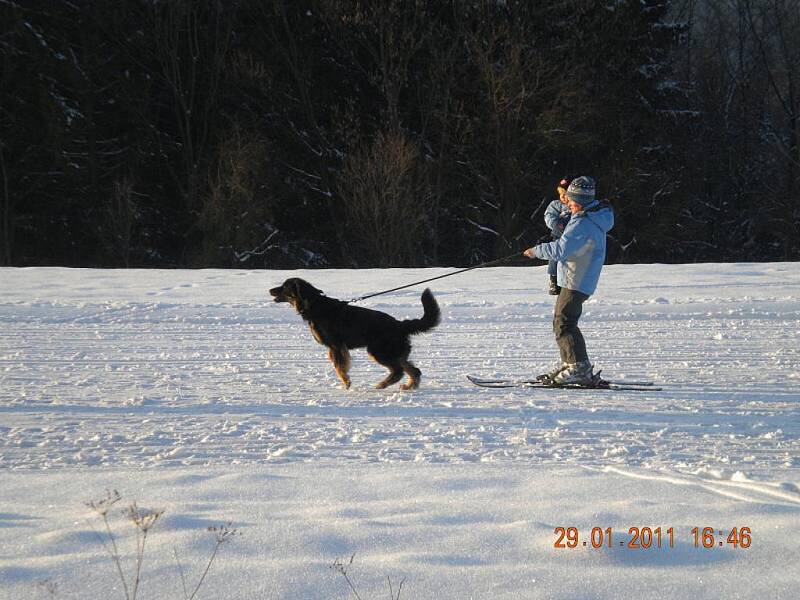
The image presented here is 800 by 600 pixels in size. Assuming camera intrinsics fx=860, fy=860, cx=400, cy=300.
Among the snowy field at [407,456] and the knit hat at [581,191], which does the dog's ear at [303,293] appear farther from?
the knit hat at [581,191]

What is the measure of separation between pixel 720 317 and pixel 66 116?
24.8 metres

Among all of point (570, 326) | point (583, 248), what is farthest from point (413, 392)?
point (583, 248)

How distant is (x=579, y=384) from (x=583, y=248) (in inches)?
45.8

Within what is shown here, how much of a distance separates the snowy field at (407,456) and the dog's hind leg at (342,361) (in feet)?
0.54

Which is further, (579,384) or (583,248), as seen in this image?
(579,384)

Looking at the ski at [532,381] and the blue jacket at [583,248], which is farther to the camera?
the ski at [532,381]

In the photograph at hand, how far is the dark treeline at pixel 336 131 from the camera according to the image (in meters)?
27.4

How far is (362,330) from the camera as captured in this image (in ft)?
25.5

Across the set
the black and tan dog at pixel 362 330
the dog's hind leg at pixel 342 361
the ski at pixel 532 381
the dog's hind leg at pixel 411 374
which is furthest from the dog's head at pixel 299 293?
the ski at pixel 532 381

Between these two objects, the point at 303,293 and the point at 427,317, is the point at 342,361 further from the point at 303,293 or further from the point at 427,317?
the point at 427,317

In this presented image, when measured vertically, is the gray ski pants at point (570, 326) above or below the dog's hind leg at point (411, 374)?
above
